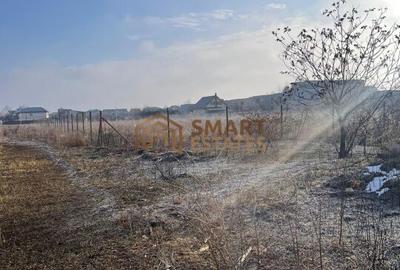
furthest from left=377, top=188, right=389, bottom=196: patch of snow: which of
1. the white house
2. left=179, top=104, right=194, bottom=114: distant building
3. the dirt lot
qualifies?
the white house

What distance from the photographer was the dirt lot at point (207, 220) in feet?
13.1

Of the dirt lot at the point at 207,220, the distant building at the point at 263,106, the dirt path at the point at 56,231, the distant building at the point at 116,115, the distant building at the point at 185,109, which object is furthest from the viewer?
the distant building at the point at 185,109

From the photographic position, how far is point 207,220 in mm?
3883

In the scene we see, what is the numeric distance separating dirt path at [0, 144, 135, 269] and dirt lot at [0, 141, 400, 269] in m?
0.01

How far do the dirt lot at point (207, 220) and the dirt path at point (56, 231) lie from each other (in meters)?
0.01

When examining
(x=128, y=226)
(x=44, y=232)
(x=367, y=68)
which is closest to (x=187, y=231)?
(x=128, y=226)

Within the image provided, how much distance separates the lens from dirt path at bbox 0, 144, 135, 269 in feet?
14.9

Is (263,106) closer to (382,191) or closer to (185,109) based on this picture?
(382,191)

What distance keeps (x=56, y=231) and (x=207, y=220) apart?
272 cm

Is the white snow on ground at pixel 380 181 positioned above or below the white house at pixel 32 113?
below

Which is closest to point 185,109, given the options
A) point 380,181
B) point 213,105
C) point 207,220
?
point 213,105

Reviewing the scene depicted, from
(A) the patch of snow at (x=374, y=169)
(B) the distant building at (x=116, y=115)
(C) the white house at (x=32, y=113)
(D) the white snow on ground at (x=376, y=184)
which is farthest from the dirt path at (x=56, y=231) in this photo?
(C) the white house at (x=32, y=113)

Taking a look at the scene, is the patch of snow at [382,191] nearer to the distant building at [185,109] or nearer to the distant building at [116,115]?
the distant building at [116,115]

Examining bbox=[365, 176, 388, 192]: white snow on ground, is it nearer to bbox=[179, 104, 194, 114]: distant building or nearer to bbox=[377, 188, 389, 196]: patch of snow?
bbox=[377, 188, 389, 196]: patch of snow
